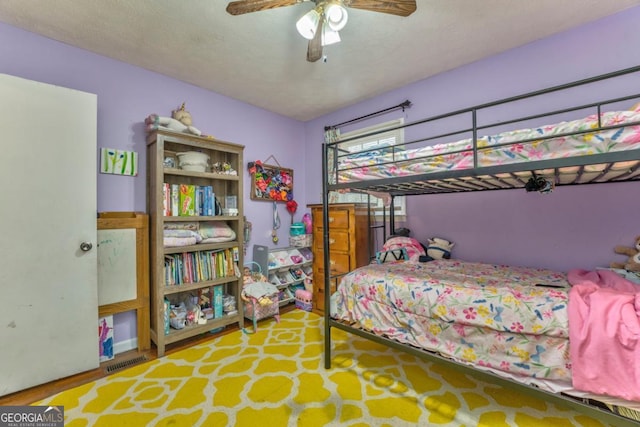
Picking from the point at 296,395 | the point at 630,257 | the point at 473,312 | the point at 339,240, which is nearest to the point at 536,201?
the point at 630,257

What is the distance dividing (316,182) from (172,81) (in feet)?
7.17

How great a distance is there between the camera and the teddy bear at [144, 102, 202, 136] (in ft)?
8.32

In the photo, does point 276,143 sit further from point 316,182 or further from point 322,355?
point 322,355

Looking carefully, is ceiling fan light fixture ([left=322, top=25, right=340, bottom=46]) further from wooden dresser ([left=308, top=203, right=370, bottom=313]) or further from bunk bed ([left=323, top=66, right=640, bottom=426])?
wooden dresser ([left=308, top=203, right=370, bottom=313])

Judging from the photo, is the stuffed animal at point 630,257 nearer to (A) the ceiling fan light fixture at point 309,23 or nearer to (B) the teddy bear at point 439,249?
(B) the teddy bear at point 439,249

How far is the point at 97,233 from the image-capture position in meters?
2.35

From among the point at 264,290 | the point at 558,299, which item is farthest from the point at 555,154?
the point at 264,290

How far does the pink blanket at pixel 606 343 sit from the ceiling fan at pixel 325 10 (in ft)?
6.05

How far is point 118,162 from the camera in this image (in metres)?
2.58

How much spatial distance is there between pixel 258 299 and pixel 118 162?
1.92 meters

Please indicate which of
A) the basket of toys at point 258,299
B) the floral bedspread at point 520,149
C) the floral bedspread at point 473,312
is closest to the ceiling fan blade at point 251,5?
the floral bedspread at point 520,149

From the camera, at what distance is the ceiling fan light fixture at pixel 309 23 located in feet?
5.86

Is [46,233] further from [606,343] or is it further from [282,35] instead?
[606,343]

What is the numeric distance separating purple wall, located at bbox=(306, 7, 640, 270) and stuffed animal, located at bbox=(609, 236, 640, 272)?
0.06m
